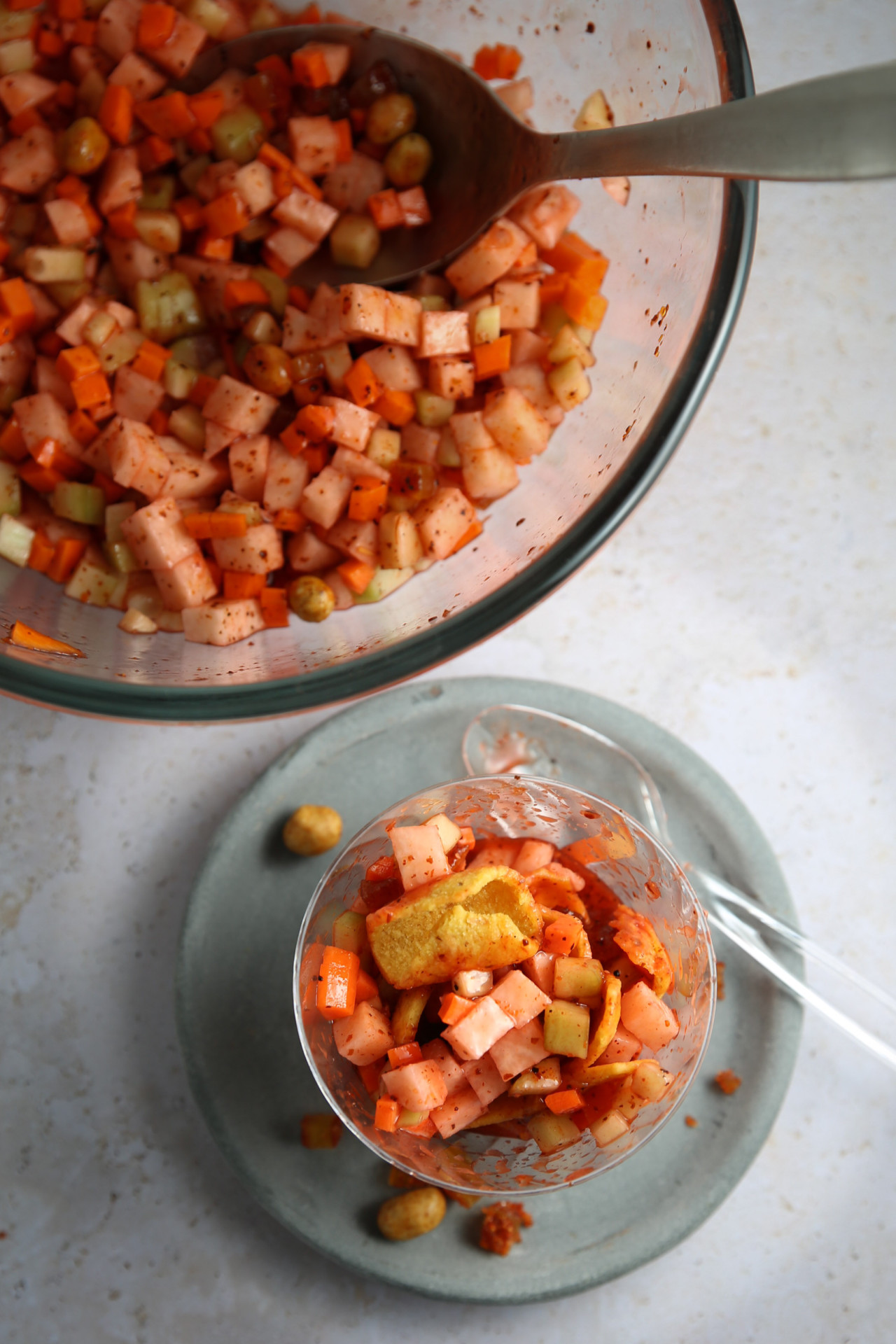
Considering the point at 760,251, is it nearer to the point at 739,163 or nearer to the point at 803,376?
the point at 803,376

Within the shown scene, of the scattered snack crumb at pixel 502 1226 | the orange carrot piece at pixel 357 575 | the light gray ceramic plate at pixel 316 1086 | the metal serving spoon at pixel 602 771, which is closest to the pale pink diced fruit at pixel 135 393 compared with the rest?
the orange carrot piece at pixel 357 575

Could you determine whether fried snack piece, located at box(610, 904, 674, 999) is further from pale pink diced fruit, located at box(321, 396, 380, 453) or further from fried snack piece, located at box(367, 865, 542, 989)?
pale pink diced fruit, located at box(321, 396, 380, 453)

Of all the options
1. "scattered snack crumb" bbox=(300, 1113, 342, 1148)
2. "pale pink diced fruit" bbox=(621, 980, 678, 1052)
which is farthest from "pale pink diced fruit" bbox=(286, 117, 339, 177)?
"scattered snack crumb" bbox=(300, 1113, 342, 1148)

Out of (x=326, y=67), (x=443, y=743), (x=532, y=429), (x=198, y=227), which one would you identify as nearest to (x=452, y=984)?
(x=443, y=743)

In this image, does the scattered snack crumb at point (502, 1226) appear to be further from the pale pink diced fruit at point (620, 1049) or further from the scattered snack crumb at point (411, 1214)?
the pale pink diced fruit at point (620, 1049)

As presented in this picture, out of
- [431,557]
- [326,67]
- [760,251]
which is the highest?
[760,251]
